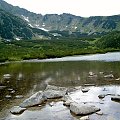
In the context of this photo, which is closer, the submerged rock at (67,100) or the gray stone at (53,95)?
the submerged rock at (67,100)

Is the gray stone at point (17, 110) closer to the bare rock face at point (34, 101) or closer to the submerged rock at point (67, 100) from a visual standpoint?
the bare rock face at point (34, 101)

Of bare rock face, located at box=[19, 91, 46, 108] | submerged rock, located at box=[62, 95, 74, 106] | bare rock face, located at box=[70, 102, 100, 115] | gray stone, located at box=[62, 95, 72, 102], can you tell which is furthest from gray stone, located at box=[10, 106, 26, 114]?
gray stone, located at box=[62, 95, 72, 102]

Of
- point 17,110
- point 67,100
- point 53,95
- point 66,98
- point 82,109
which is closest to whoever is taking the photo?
point 82,109

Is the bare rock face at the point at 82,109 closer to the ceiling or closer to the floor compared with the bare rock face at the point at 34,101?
closer to the ceiling

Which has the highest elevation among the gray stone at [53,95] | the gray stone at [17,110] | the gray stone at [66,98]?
the gray stone at [53,95]

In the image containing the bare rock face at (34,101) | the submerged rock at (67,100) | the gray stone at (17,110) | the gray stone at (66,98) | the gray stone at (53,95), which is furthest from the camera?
the gray stone at (53,95)

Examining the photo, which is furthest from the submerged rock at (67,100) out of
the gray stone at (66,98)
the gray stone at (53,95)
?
the gray stone at (53,95)

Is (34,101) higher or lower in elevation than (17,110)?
higher

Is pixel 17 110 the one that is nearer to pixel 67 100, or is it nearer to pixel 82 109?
pixel 67 100

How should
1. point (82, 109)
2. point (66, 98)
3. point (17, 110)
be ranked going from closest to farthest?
point (82, 109) < point (17, 110) < point (66, 98)

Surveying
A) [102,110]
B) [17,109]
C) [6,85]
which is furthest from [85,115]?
[6,85]

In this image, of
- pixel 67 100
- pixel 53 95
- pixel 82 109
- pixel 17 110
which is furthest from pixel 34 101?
pixel 82 109

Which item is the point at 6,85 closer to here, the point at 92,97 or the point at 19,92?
the point at 19,92

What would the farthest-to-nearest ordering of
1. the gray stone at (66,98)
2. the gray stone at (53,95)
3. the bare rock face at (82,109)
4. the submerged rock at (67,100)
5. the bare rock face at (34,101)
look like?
the gray stone at (53,95) < the gray stone at (66,98) < the bare rock face at (34,101) < the submerged rock at (67,100) < the bare rock face at (82,109)
